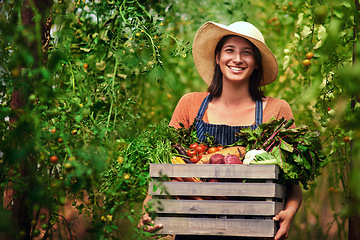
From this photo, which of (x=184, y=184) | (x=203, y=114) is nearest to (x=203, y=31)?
(x=203, y=114)

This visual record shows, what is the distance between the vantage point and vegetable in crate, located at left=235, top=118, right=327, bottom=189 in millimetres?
2084

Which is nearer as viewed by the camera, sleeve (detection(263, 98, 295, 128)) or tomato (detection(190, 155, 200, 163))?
tomato (detection(190, 155, 200, 163))

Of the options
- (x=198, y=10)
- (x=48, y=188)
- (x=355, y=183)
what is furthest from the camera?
(x=198, y=10)

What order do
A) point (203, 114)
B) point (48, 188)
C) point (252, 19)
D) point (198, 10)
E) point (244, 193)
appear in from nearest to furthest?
point (244, 193)
point (48, 188)
point (203, 114)
point (198, 10)
point (252, 19)

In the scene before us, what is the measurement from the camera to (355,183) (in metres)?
1.00

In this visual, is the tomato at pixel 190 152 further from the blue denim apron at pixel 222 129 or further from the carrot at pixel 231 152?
the blue denim apron at pixel 222 129

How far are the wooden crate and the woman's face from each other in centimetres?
74

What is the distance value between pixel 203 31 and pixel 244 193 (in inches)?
45.4

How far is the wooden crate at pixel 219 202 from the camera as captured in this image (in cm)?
200

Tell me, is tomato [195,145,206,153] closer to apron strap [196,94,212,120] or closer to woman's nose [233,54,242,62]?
apron strap [196,94,212,120]

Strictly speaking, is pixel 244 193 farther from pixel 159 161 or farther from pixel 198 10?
pixel 198 10

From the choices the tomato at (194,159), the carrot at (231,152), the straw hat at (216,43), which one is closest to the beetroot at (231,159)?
the carrot at (231,152)

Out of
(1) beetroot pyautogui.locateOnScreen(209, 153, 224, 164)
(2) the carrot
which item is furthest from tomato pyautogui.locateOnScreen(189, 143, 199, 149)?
(1) beetroot pyautogui.locateOnScreen(209, 153, 224, 164)

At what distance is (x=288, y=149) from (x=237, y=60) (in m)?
0.70
